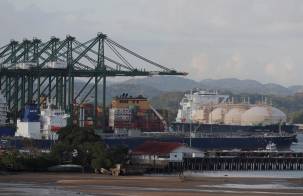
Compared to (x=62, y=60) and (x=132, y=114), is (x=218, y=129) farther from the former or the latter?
(x=62, y=60)

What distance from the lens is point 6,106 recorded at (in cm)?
13738

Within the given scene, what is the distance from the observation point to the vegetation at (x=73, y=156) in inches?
3393

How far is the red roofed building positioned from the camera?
9731 centimetres

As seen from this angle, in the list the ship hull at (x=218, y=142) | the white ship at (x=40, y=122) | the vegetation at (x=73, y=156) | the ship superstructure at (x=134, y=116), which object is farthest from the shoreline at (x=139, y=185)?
the ship superstructure at (x=134, y=116)

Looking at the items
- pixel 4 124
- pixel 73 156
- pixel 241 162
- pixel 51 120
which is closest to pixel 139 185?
pixel 73 156

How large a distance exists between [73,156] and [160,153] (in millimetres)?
11783

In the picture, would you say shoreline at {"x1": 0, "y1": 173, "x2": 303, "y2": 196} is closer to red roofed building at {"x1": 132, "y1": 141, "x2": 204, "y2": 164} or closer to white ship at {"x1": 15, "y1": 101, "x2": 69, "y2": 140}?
red roofed building at {"x1": 132, "y1": 141, "x2": 204, "y2": 164}

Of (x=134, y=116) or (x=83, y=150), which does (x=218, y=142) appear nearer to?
(x=134, y=116)

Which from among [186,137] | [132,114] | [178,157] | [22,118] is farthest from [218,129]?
[178,157]

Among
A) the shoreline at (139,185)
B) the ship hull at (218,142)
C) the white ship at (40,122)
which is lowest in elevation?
the shoreline at (139,185)

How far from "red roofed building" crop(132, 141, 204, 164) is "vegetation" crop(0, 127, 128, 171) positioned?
5423mm

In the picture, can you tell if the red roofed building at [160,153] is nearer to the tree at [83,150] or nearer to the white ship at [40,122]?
the tree at [83,150]

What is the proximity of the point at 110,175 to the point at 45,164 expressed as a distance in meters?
8.52

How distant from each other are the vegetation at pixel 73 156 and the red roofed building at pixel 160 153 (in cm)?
542
